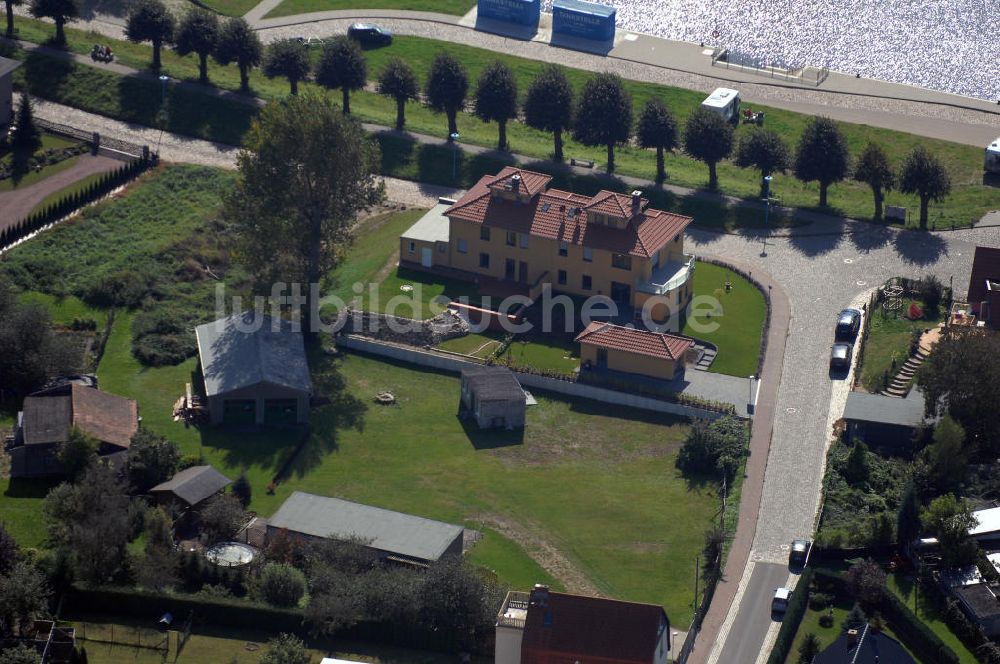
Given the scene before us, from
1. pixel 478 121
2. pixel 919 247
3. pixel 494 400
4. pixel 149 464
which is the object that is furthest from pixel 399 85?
pixel 149 464

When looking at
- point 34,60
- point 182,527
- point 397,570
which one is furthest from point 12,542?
point 34,60

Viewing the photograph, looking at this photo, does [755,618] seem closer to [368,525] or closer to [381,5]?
[368,525]

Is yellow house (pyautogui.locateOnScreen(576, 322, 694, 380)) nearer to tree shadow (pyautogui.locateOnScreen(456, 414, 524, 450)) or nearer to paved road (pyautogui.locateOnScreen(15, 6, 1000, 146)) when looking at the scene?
tree shadow (pyautogui.locateOnScreen(456, 414, 524, 450))

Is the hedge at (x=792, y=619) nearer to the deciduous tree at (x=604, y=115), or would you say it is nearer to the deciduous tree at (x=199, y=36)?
the deciduous tree at (x=604, y=115)

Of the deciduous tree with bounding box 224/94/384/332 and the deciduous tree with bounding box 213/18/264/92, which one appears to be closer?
the deciduous tree with bounding box 224/94/384/332

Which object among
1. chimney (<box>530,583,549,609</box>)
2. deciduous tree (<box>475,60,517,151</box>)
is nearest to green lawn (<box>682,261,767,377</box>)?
deciduous tree (<box>475,60,517,151</box>)
